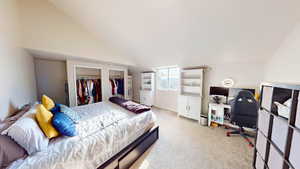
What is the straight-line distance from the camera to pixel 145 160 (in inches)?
62.9

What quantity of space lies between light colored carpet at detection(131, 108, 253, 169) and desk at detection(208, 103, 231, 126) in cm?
23

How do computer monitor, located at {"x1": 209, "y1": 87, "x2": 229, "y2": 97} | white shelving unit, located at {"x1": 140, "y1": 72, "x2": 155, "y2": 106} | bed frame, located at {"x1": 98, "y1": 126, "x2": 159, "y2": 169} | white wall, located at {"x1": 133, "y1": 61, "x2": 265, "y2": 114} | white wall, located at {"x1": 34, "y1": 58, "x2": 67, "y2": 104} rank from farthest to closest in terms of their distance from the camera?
1. white shelving unit, located at {"x1": 140, "y1": 72, "x2": 155, "y2": 106}
2. white wall, located at {"x1": 34, "y1": 58, "x2": 67, "y2": 104}
3. computer monitor, located at {"x1": 209, "y1": 87, "x2": 229, "y2": 97}
4. white wall, located at {"x1": 133, "y1": 61, "x2": 265, "y2": 114}
5. bed frame, located at {"x1": 98, "y1": 126, "x2": 159, "y2": 169}

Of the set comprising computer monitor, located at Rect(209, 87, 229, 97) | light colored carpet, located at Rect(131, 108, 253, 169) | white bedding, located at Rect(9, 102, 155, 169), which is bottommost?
light colored carpet, located at Rect(131, 108, 253, 169)

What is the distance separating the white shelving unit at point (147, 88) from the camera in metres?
4.46

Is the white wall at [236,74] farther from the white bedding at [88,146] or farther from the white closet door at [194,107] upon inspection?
the white bedding at [88,146]

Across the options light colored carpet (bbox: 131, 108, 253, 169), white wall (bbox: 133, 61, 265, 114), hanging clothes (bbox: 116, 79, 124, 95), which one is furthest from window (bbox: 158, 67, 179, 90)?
light colored carpet (bbox: 131, 108, 253, 169)

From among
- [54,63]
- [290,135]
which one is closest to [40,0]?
[54,63]

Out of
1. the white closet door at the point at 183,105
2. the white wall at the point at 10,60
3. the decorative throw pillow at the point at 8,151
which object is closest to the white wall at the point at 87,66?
the white wall at the point at 10,60

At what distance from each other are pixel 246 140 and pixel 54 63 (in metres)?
5.43

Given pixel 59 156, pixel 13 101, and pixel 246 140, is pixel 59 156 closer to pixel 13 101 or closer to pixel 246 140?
pixel 13 101

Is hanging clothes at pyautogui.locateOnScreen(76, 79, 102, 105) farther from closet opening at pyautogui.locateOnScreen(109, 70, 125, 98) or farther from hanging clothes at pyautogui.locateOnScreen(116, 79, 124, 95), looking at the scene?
hanging clothes at pyautogui.locateOnScreen(116, 79, 124, 95)

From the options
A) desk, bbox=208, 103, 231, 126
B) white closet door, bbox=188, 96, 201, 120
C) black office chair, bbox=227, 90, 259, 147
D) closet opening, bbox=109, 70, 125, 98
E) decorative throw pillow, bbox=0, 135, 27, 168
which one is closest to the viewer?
decorative throw pillow, bbox=0, 135, 27, 168

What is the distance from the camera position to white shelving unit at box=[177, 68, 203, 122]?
299cm

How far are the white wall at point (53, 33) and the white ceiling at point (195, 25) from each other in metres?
0.20
